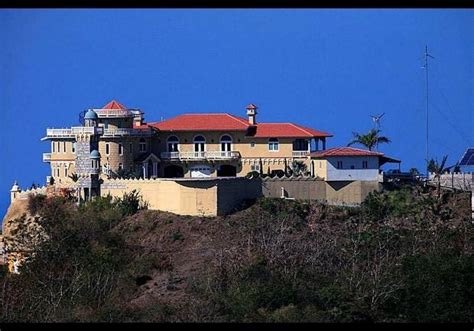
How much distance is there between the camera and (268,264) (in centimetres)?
2033

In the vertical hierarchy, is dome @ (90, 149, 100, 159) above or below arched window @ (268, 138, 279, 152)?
below

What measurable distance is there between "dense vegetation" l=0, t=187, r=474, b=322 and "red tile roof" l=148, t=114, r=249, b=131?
3.05 meters

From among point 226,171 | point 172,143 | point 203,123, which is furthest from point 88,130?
point 226,171

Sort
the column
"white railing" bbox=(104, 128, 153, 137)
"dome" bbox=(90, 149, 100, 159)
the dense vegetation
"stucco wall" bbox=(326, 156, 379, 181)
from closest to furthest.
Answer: the dense vegetation < "dome" bbox=(90, 149, 100, 159) < "stucco wall" bbox=(326, 156, 379, 181) < "white railing" bbox=(104, 128, 153, 137) < the column

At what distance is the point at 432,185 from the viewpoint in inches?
1127

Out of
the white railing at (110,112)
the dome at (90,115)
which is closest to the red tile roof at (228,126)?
the white railing at (110,112)

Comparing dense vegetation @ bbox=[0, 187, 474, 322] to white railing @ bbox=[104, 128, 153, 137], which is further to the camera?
white railing @ bbox=[104, 128, 153, 137]

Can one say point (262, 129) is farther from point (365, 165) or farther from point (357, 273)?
point (357, 273)

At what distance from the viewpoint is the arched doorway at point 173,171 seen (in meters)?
28.8

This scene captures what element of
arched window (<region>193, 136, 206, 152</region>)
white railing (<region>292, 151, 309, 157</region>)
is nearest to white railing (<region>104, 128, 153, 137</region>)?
arched window (<region>193, 136, 206, 152</region>)

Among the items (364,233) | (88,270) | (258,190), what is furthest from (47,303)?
(258,190)

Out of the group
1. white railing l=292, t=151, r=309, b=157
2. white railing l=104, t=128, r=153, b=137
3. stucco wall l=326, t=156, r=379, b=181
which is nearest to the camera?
stucco wall l=326, t=156, r=379, b=181

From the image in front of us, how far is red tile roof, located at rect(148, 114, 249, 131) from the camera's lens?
94.5 feet

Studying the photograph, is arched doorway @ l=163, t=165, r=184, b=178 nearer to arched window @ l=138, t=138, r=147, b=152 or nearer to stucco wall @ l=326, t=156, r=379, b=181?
arched window @ l=138, t=138, r=147, b=152
